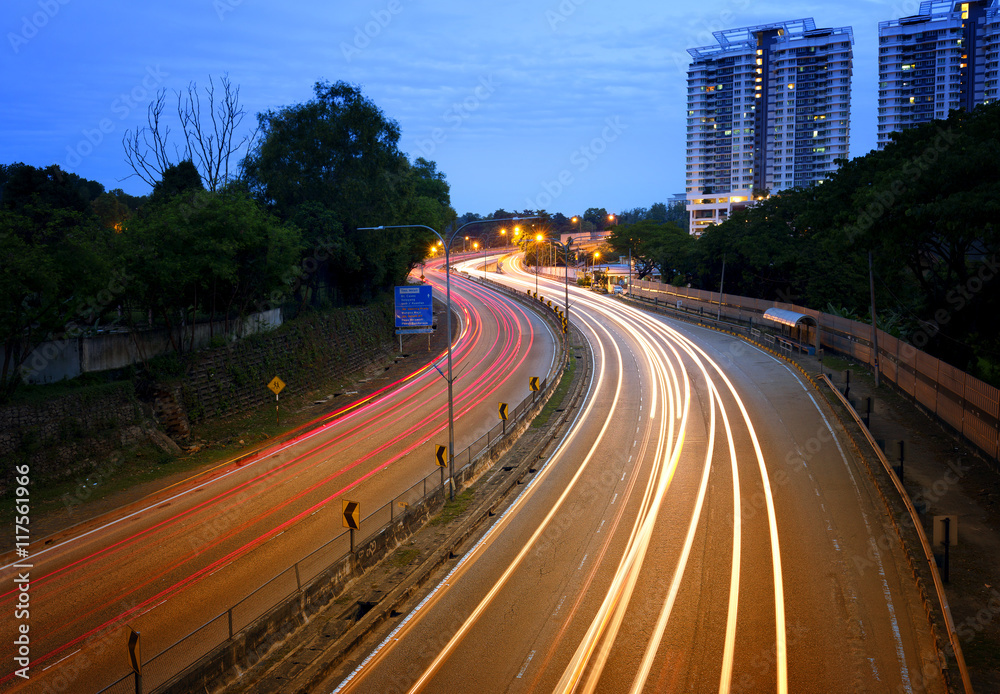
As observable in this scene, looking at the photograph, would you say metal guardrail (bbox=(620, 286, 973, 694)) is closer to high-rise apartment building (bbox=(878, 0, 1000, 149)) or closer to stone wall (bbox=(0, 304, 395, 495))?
stone wall (bbox=(0, 304, 395, 495))

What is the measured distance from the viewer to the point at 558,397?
3922 centimetres

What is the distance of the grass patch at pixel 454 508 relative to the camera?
20641mm

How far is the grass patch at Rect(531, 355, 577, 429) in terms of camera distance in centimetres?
3402

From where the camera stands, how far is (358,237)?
168 ft

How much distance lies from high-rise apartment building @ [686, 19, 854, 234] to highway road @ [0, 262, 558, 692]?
155 meters

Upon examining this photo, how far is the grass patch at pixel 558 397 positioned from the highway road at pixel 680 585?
A: 127 inches

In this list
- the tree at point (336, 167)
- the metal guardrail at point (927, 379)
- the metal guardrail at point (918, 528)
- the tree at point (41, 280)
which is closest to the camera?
the metal guardrail at point (918, 528)

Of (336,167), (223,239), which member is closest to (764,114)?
(336,167)

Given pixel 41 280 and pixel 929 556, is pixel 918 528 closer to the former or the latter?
pixel 929 556

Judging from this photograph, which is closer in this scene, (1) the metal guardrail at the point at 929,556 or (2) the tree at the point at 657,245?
(1) the metal guardrail at the point at 929,556

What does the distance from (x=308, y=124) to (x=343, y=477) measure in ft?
108

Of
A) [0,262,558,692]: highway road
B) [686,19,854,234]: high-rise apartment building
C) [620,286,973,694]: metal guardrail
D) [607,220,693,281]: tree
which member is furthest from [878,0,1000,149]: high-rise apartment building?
[0,262,558,692]: highway road

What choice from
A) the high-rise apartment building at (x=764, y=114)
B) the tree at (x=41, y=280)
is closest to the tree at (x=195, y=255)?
the tree at (x=41, y=280)

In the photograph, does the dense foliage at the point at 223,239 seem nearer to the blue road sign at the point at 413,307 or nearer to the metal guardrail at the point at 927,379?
the blue road sign at the point at 413,307
